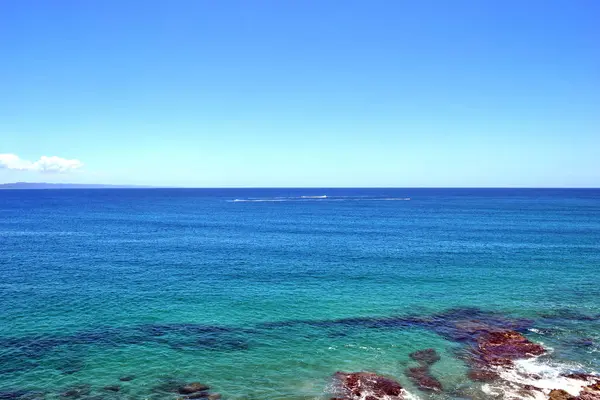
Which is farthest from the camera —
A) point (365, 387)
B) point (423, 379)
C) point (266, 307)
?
point (266, 307)

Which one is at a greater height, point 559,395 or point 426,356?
point 559,395

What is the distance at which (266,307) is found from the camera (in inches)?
1805

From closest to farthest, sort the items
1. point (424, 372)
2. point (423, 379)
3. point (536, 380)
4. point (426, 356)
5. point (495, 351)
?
point (536, 380) < point (423, 379) < point (424, 372) < point (426, 356) < point (495, 351)

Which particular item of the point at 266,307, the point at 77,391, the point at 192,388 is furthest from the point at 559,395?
the point at 77,391

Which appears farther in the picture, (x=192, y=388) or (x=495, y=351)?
(x=495, y=351)

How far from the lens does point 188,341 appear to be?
121 ft

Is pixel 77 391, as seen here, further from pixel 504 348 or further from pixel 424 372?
pixel 504 348

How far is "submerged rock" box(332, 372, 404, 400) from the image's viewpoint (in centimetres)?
2826

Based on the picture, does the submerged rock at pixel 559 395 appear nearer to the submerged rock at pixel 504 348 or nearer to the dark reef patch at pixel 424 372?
the submerged rock at pixel 504 348

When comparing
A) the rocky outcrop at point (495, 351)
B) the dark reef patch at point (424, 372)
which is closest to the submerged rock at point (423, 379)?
the dark reef patch at point (424, 372)

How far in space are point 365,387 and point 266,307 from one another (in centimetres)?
1840

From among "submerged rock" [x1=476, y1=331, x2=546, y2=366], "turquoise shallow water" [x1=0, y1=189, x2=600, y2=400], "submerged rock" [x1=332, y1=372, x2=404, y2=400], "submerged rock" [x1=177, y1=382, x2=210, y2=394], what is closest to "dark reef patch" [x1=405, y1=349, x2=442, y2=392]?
"turquoise shallow water" [x1=0, y1=189, x2=600, y2=400]

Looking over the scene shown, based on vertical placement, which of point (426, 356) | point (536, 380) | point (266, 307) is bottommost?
point (536, 380)

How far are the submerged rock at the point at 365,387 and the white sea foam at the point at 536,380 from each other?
6.35m
